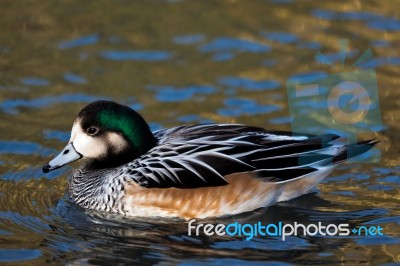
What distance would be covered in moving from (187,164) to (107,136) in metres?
0.79

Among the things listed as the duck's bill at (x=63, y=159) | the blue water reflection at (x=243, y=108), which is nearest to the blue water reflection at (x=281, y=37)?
the blue water reflection at (x=243, y=108)

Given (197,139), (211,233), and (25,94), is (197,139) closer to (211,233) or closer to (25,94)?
(211,233)

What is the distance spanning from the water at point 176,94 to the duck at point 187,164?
148mm

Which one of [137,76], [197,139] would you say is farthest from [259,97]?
[197,139]

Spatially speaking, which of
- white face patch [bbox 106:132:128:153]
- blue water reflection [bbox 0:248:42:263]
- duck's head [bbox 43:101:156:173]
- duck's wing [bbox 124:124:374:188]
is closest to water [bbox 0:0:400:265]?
blue water reflection [bbox 0:248:42:263]

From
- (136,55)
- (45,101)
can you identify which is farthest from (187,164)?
(136,55)

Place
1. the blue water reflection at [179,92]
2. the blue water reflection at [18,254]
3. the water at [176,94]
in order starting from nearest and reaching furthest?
the blue water reflection at [18,254] < the water at [176,94] < the blue water reflection at [179,92]

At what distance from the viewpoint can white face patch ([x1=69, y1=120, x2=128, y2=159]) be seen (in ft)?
27.5

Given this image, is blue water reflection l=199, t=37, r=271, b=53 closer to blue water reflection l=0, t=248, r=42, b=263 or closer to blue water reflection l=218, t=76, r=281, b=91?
blue water reflection l=218, t=76, r=281, b=91

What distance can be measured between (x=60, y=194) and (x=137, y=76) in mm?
2704

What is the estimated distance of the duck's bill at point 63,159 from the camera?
328 inches

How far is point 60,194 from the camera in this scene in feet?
28.9

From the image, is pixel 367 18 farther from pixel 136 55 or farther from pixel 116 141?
pixel 116 141

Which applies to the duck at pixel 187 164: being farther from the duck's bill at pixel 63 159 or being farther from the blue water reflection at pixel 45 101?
the blue water reflection at pixel 45 101
